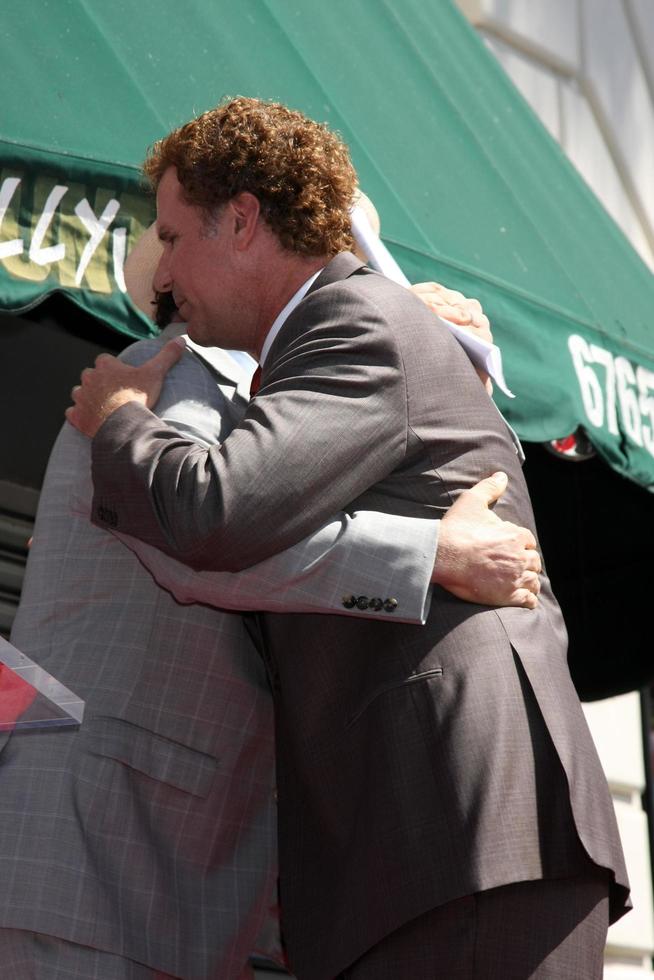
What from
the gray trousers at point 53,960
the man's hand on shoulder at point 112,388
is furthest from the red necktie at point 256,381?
the gray trousers at point 53,960

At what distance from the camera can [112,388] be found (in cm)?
231

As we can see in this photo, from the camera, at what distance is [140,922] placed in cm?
219

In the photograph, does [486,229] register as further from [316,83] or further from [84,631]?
[84,631]

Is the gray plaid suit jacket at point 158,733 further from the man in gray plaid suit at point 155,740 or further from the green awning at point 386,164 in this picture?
the green awning at point 386,164

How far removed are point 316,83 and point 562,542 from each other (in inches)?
78.5

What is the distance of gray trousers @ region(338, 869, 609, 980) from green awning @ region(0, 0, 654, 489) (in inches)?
60.2

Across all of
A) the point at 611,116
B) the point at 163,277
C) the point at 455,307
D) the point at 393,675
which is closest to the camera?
the point at 393,675

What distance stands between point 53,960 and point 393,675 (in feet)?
2.35

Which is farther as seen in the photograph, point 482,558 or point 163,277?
point 163,277

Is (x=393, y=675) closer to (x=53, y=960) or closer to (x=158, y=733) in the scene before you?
(x=158, y=733)

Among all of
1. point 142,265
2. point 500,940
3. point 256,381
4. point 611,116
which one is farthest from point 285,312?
point 611,116

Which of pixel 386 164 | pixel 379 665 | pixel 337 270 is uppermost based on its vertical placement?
pixel 337 270

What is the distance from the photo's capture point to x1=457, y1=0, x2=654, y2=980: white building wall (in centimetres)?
639

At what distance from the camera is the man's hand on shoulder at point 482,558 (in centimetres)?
208
